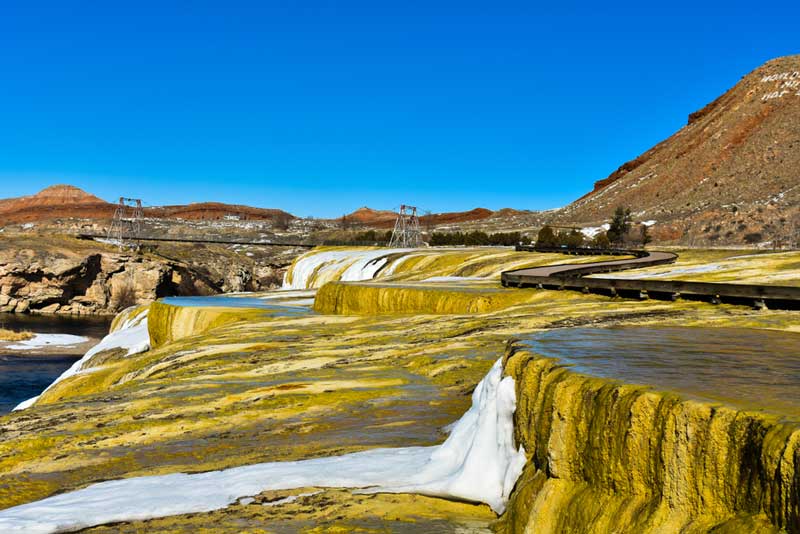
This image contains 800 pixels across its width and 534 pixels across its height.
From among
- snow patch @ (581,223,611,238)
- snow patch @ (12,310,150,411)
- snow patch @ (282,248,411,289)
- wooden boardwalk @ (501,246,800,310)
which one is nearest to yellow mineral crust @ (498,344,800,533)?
wooden boardwalk @ (501,246,800,310)

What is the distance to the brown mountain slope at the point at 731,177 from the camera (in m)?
84.6

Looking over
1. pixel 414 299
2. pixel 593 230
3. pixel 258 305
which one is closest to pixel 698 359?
pixel 414 299

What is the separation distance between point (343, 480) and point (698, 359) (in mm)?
4590

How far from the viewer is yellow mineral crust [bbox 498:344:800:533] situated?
5.61 metres

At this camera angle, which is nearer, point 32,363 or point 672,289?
point 672,289

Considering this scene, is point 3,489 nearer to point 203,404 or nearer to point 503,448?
point 203,404

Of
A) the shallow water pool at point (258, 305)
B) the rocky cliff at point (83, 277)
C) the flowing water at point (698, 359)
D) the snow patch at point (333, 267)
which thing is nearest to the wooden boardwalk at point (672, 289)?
the flowing water at point (698, 359)

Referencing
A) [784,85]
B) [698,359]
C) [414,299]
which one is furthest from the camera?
[784,85]

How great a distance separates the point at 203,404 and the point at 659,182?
124282 millimetres

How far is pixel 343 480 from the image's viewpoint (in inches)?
383

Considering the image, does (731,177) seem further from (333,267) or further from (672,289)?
(672,289)

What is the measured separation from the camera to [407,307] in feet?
99.6

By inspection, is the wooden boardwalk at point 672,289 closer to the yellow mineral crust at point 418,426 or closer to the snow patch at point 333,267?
the yellow mineral crust at point 418,426

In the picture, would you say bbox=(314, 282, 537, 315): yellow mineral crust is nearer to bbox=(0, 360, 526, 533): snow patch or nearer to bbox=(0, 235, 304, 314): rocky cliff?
bbox=(0, 360, 526, 533): snow patch
